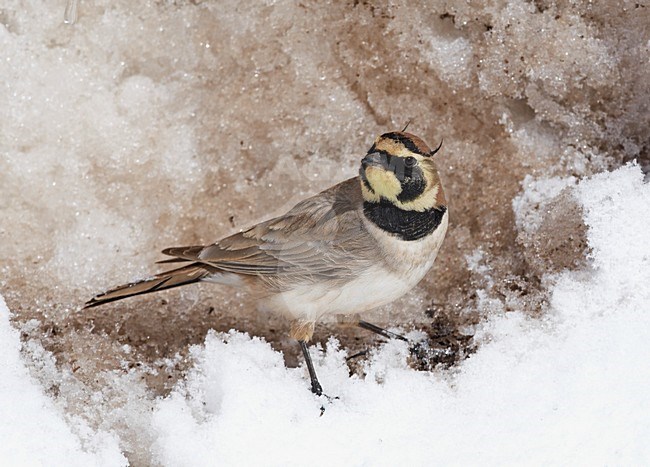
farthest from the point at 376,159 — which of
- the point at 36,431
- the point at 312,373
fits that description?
the point at 36,431

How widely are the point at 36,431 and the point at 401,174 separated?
1.79m

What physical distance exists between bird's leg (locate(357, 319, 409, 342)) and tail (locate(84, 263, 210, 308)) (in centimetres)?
74

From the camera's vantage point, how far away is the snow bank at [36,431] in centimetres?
331

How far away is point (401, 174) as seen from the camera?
10.4ft

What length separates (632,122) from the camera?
12.1 feet

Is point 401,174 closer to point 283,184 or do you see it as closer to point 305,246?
point 305,246

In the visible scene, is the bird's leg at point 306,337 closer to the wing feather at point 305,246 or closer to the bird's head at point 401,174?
the wing feather at point 305,246

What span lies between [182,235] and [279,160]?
1.85 ft

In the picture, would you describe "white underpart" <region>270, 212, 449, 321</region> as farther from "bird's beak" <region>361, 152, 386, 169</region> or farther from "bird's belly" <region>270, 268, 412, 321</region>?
"bird's beak" <region>361, 152, 386, 169</region>

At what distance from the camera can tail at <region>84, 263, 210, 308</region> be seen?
11.5ft

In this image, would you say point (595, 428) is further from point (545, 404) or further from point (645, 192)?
point (645, 192)

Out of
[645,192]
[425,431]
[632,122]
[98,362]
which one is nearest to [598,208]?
[645,192]

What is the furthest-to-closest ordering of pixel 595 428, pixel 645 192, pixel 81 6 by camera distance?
pixel 81 6 < pixel 645 192 < pixel 595 428

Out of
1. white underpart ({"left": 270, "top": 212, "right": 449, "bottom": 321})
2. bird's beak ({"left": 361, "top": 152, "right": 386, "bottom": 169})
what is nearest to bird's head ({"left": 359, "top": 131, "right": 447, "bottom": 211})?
bird's beak ({"left": 361, "top": 152, "right": 386, "bottom": 169})
